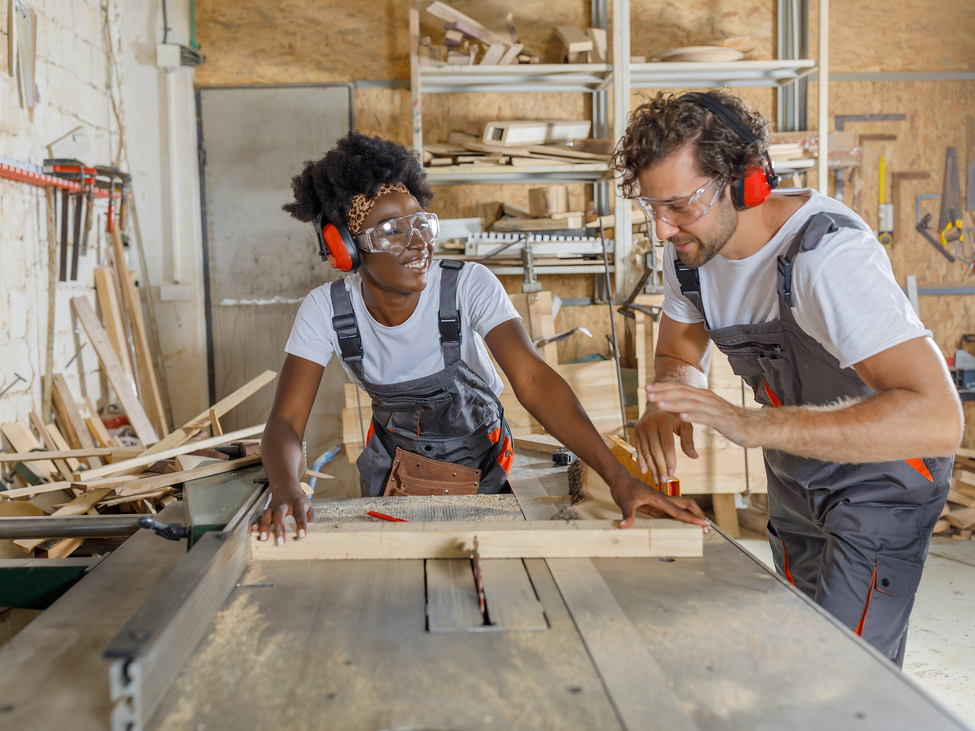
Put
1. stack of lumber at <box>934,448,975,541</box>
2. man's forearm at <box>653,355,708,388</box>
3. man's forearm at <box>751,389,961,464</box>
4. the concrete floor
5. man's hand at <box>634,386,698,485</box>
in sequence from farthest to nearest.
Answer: stack of lumber at <box>934,448,975,541</box> → the concrete floor → man's forearm at <box>653,355,708,388</box> → man's hand at <box>634,386,698,485</box> → man's forearm at <box>751,389,961,464</box>

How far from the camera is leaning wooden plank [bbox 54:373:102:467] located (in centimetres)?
388

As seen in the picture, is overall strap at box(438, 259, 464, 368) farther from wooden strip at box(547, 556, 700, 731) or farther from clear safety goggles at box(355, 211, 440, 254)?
wooden strip at box(547, 556, 700, 731)

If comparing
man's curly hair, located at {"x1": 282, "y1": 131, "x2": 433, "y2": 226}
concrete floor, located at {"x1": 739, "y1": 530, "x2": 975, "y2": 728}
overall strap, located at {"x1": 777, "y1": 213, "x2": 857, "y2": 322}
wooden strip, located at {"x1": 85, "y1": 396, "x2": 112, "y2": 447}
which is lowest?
concrete floor, located at {"x1": 739, "y1": 530, "x2": 975, "y2": 728}

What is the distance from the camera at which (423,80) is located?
4.52 meters

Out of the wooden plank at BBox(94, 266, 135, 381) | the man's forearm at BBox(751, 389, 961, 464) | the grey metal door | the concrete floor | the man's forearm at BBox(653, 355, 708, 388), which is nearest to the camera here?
the man's forearm at BBox(751, 389, 961, 464)

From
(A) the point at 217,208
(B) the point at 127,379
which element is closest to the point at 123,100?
(A) the point at 217,208

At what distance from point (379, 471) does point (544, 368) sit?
0.71 metres

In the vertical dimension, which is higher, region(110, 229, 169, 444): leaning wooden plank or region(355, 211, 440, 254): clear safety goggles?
region(355, 211, 440, 254): clear safety goggles

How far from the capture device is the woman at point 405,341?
202 centimetres

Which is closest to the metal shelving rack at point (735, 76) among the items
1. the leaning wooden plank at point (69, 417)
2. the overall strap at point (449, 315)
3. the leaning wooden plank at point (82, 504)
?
the overall strap at point (449, 315)

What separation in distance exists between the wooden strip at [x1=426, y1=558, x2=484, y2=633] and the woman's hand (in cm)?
29

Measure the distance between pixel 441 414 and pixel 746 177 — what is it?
116 cm

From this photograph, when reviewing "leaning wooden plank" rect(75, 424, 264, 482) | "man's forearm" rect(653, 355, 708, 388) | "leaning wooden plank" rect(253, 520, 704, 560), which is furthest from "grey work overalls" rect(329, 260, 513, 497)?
"leaning wooden plank" rect(75, 424, 264, 482)

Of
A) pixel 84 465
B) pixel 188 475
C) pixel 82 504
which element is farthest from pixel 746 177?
pixel 84 465
